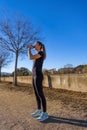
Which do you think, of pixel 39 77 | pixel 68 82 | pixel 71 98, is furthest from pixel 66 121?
pixel 68 82

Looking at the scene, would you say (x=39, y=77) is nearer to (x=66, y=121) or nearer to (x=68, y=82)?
(x=66, y=121)

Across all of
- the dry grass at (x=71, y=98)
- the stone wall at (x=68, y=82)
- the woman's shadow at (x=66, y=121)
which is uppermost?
the stone wall at (x=68, y=82)

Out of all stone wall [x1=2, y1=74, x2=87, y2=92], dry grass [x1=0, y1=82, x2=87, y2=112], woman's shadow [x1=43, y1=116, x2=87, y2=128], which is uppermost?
stone wall [x1=2, y1=74, x2=87, y2=92]

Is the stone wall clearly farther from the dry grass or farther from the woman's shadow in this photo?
the woman's shadow

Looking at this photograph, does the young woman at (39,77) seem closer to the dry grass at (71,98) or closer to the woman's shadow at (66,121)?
the woman's shadow at (66,121)

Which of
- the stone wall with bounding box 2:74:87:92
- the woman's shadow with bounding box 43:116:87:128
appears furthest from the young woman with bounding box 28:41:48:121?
the stone wall with bounding box 2:74:87:92

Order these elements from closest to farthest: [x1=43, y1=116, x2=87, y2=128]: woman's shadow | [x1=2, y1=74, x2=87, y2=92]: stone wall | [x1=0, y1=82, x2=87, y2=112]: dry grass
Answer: [x1=43, y1=116, x2=87, y2=128]: woman's shadow, [x1=0, y1=82, x2=87, y2=112]: dry grass, [x1=2, y1=74, x2=87, y2=92]: stone wall

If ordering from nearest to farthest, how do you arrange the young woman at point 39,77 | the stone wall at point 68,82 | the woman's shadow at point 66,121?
the woman's shadow at point 66,121
the young woman at point 39,77
the stone wall at point 68,82

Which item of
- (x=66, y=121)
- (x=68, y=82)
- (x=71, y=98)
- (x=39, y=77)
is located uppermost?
(x=39, y=77)

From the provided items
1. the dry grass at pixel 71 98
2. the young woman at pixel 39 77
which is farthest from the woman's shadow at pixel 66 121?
the dry grass at pixel 71 98

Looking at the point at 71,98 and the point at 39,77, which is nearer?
the point at 39,77

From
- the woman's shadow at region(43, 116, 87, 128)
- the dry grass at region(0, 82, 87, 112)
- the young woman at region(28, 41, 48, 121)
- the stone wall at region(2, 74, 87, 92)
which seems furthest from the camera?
the stone wall at region(2, 74, 87, 92)

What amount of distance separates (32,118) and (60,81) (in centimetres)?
688

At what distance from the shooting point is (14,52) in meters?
→ 15.1
